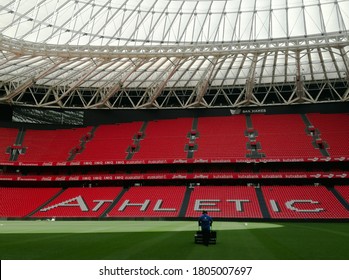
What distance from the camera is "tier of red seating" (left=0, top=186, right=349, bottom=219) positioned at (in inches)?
1591

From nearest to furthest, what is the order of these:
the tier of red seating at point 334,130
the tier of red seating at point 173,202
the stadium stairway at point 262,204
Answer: the stadium stairway at point 262,204 < the tier of red seating at point 173,202 < the tier of red seating at point 334,130

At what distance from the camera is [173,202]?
44781mm

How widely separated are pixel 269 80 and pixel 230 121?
884cm

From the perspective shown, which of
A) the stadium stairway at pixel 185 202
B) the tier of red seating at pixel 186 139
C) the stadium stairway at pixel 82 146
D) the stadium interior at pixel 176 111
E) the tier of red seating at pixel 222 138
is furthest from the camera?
the stadium stairway at pixel 82 146

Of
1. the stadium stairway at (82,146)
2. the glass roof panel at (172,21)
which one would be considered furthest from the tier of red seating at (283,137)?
the stadium stairway at (82,146)

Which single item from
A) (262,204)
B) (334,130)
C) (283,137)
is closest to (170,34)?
(262,204)

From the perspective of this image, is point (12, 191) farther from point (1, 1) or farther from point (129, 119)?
point (1, 1)

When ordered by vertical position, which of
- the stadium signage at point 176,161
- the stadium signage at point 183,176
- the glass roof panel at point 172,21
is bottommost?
the stadium signage at point 183,176

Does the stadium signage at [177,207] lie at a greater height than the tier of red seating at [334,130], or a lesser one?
lesser

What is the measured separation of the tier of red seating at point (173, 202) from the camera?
4041cm

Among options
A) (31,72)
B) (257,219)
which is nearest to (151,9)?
(31,72)

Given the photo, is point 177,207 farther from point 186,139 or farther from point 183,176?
point 186,139

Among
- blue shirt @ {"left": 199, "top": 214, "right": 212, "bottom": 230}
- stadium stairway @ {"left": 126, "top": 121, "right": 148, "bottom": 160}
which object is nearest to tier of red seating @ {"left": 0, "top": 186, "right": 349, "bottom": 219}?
stadium stairway @ {"left": 126, "top": 121, "right": 148, "bottom": 160}

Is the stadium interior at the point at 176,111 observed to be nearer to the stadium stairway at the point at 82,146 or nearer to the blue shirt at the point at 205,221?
the stadium stairway at the point at 82,146
